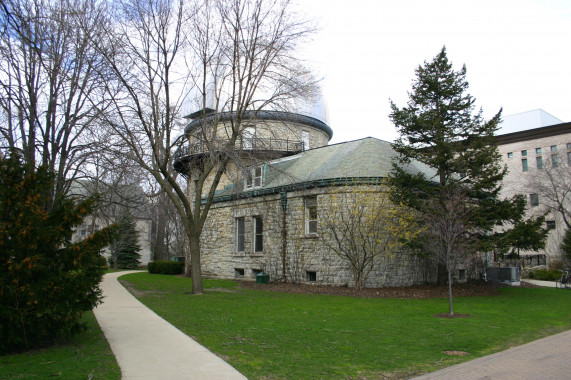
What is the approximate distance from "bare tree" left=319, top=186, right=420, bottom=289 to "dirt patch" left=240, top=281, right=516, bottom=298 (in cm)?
85

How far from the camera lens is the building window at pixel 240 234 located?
24.9m

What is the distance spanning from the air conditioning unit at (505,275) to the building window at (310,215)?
33.1 feet

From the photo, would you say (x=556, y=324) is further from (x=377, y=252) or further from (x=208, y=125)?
(x=208, y=125)

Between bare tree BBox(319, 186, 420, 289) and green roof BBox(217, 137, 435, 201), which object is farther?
green roof BBox(217, 137, 435, 201)

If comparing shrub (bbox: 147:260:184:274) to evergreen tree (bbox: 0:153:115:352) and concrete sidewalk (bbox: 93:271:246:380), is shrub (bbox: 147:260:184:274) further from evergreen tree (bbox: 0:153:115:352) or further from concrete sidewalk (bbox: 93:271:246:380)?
evergreen tree (bbox: 0:153:115:352)

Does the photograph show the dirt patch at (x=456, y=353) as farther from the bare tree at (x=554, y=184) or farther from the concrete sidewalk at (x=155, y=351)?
the bare tree at (x=554, y=184)

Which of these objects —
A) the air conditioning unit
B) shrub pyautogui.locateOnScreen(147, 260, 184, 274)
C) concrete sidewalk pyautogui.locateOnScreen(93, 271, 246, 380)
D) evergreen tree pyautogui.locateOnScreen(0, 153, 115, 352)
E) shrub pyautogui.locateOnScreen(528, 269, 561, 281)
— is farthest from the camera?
shrub pyautogui.locateOnScreen(147, 260, 184, 274)

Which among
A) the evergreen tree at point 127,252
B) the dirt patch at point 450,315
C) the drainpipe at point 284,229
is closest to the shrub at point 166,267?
the drainpipe at point 284,229

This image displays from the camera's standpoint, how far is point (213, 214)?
26734 millimetres

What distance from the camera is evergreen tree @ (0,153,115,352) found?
675 cm

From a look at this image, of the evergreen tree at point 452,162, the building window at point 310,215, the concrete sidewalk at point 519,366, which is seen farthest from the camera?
the building window at point 310,215

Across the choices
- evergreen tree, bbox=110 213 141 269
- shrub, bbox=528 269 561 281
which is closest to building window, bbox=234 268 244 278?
shrub, bbox=528 269 561 281

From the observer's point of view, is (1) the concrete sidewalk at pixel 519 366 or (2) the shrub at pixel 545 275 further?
(2) the shrub at pixel 545 275

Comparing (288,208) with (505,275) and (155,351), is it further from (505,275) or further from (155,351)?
(155,351)
